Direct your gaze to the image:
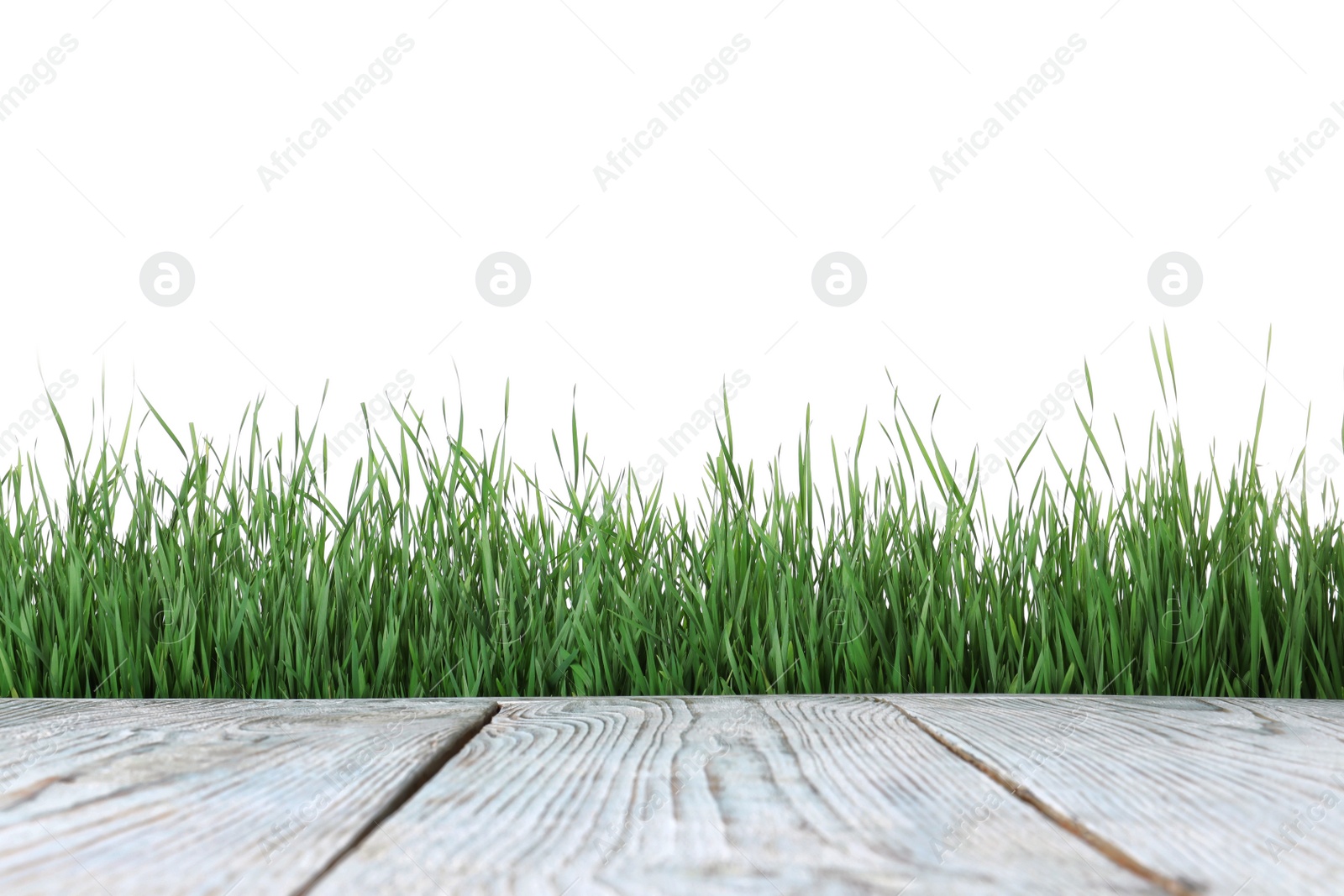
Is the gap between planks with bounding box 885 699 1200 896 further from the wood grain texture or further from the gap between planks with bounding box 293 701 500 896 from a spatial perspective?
the gap between planks with bounding box 293 701 500 896

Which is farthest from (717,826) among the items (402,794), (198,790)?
(198,790)

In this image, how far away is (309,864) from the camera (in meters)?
0.56

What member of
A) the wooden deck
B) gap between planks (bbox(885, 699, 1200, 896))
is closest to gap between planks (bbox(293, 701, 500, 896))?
the wooden deck

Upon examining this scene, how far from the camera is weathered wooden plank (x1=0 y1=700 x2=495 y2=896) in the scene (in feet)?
1.84

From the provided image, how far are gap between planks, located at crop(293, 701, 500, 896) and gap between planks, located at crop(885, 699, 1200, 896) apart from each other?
1.54 feet

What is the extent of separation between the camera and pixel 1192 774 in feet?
2.54

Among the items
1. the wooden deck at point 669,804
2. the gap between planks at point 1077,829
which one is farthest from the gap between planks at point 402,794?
the gap between planks at point 1077,829

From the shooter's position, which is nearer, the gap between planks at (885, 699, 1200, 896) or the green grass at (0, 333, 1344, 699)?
the gap between planks at (885, 699, 1200, 896)

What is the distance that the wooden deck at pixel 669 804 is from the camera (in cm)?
55

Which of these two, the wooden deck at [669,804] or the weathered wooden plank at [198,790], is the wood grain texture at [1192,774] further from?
the weathered wooden plank at [198,790]

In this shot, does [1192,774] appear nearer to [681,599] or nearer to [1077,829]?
[1077,829]

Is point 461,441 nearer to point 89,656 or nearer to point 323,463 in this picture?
point 323,463

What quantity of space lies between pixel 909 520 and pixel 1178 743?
0.87 meters

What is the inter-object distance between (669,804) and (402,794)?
0.21 meters
